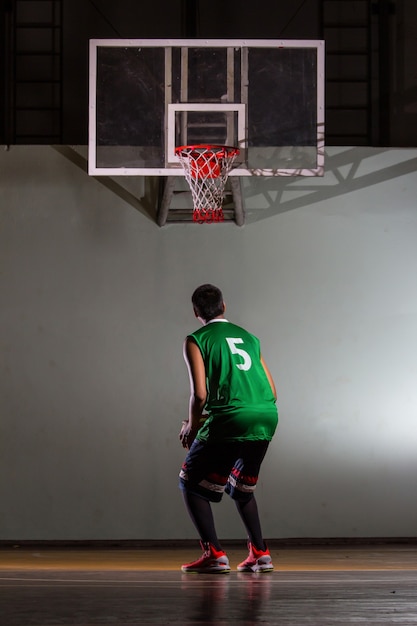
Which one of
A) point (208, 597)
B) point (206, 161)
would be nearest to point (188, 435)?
point (208, 597)

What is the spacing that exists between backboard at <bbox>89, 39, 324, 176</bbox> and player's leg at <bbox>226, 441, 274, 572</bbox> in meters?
2.66

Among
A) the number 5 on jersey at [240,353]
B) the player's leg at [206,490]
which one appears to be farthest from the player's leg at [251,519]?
the number 5 on jersey at [240,353]

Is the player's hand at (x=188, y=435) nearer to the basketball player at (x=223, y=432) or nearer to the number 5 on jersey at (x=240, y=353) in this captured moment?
the basketball player at (x=223, y=432)

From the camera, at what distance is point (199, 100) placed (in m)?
6.63

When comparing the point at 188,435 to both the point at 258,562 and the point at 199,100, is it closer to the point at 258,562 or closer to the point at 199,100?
the point at 258,562

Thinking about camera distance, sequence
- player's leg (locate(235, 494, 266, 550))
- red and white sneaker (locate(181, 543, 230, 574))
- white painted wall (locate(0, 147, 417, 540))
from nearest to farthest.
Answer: red and white sneaker (locate(181, 543, 230, 574)) < player's leg (locate(235, 494, 266, 550)) < white painted wall (locate(0, 147, 417, 540))

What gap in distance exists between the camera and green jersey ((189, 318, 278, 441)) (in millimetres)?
4484

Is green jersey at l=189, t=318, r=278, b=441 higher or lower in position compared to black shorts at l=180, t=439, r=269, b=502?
higher

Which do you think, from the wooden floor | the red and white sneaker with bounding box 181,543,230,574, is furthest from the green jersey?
the wooden floor

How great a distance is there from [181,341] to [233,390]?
3.17 meters

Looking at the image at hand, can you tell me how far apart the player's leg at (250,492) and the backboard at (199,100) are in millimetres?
→ 2655

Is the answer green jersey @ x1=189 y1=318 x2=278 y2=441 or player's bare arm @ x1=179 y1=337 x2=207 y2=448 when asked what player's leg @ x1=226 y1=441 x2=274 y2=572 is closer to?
green jersey @ x1=189 y1=318 x2=278 y2=441

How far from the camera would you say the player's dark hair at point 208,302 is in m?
4.68

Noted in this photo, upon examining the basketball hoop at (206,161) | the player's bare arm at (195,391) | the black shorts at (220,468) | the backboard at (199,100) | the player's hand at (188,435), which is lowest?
the black shorts at (220,468)
